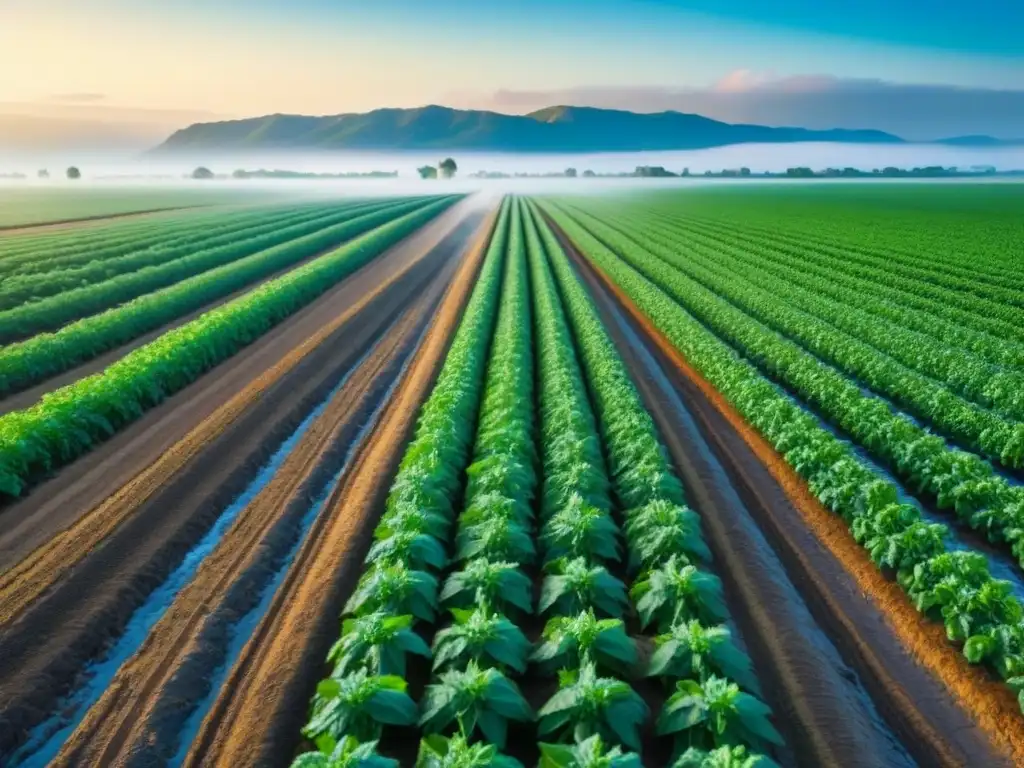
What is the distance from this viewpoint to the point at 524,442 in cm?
1202

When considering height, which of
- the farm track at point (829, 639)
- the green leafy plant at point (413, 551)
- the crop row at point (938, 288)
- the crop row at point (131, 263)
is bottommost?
the farm track at point (829, 639)

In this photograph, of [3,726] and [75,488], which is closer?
[3,726]

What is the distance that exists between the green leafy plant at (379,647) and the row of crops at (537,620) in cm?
1

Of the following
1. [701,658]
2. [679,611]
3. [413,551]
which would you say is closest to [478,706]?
[701,658]

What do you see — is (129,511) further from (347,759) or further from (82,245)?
(82,245)

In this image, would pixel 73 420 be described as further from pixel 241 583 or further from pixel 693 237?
pixel 693 237

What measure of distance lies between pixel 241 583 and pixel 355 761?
4698 mm

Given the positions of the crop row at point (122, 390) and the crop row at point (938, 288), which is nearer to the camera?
the crop row at point (122, 390)

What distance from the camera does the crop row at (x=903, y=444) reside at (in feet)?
33.9

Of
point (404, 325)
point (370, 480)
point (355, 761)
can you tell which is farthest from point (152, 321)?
point (355, 761)

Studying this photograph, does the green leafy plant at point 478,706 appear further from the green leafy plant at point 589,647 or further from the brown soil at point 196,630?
the brown soil at point 196,630

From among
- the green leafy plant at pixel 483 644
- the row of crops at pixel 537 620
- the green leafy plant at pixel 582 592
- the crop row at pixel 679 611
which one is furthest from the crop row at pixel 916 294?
the green leafy plant at pixel 483 644

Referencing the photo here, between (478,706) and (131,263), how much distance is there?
38.0m

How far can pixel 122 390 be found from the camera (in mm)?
15430
